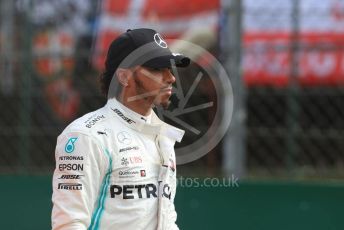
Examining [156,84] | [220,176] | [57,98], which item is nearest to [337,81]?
[220,176]

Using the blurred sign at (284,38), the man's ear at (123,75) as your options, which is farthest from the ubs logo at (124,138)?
the blurred sign at (284,38)

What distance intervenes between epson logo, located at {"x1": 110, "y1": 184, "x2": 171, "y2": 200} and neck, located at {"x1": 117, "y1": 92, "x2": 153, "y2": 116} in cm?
31

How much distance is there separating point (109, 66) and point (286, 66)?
3574mm

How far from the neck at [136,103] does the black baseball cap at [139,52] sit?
0.12 metres

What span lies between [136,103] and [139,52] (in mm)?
215

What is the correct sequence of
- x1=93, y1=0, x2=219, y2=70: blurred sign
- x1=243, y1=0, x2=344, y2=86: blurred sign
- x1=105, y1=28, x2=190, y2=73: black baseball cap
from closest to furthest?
1. x1=105, y1=28, x2=190, y2=73: black baseball cap
2. x1=243, y1=0, x2=344, y2=86: blurred sign
3. x1=93, y1=0, x2=219, y2=70: blurred sign

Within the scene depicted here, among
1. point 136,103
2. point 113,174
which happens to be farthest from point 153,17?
point 113,174

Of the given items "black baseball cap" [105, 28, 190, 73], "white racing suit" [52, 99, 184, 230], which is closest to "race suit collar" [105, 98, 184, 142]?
"white racing suit" [52, 99, 184, 230]

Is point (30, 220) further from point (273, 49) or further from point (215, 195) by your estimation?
point (273, 49)

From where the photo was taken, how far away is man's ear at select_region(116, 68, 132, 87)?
11.2 feet

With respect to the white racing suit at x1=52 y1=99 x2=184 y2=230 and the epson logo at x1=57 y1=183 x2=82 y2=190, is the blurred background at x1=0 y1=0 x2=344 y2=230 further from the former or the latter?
the epson logo at x1=57 y1=183 x2=82 y2=190

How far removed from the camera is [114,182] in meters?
3.24

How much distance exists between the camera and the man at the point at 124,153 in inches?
124

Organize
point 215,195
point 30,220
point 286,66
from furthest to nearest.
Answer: point 286,66
point 30,220
point 215,195
